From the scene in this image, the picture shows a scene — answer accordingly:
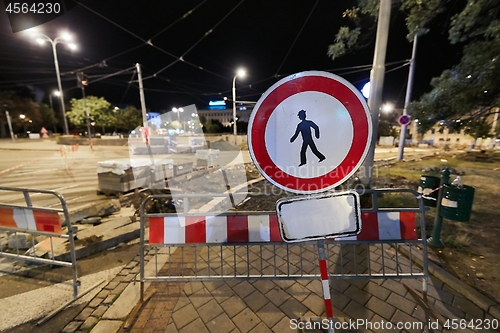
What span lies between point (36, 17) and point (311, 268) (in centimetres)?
1234

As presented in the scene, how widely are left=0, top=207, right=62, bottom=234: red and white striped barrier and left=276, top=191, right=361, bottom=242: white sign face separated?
9.89 feet

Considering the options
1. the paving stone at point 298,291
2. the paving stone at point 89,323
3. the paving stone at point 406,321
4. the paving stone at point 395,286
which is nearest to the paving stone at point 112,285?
the paving stone at point 89,323

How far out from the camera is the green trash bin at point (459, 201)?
2865 millimetres

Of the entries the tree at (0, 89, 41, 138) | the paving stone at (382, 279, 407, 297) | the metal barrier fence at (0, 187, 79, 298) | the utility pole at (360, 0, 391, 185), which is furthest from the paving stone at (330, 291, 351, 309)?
the tree at (0, 89, 41, 138)

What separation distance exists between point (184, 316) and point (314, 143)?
6.98 feet

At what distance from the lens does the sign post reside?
1.40 m

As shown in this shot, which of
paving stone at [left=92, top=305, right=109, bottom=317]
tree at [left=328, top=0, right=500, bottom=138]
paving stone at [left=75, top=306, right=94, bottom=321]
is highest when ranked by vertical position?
tree at [left=328, top=0, right=500, bottom=138]

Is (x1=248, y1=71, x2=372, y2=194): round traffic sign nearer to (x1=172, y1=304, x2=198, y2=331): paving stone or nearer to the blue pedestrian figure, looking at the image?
the blue pedestrian figure

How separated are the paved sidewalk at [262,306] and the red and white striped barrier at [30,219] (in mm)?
1075

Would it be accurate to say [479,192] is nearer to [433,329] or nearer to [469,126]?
[469,126]

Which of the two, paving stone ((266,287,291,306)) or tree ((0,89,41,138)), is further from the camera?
tree ((0,89,41,138))

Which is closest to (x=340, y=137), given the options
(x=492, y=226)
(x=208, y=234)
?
(x=208, y=234)

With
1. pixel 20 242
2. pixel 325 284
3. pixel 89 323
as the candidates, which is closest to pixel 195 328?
pixel 89 323

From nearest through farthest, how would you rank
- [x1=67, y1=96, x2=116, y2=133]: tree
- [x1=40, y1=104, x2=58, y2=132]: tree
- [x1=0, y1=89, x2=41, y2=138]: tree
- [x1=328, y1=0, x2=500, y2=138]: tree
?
[x1=328, y1=0, x2=500, y2=138]: tree, [x1=0, y1=89, x2=41, y2=138]: tree, [x1=67, y1=96, x2=116, y2=133]: tree, [x1=40, y1=104, x2=58, y2=132]: tree
